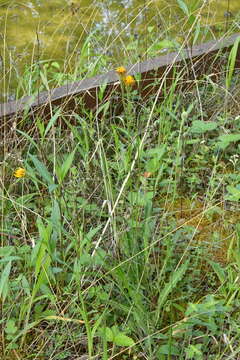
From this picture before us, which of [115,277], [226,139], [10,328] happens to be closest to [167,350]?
[115,277]

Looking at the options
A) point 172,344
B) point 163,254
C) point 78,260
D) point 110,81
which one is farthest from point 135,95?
point 172,344

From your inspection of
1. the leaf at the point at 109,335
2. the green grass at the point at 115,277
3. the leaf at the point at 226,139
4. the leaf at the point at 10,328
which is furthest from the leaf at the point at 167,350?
the leaf at the point at 226,139

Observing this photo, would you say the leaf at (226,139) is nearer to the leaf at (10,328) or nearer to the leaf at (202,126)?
the leaf at (202,126)

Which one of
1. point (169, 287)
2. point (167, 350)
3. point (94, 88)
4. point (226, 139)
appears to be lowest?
point (167, 350)

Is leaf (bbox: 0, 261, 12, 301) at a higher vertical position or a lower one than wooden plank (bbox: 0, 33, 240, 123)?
lower

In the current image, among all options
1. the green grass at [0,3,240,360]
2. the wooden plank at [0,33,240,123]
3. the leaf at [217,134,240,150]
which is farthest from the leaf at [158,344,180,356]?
the wooden plank at [0,33,240,123]

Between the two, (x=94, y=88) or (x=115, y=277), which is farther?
(x=94, y=88)

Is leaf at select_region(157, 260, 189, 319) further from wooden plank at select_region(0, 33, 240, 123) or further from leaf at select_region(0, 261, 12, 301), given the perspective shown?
wooden plank at select_region(0, 33, 240, 123)

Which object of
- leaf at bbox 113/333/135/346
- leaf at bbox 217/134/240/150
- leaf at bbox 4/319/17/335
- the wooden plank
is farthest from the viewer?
the wooden plank

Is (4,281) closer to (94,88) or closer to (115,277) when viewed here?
(115,277)

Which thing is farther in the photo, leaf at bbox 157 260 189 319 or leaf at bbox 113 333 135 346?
leaf at bbox 157 260 189 319

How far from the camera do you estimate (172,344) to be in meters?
1.53

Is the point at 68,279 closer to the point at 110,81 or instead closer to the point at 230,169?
the point at 230,169

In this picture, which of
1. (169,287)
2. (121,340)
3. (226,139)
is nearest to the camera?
(121,340)
